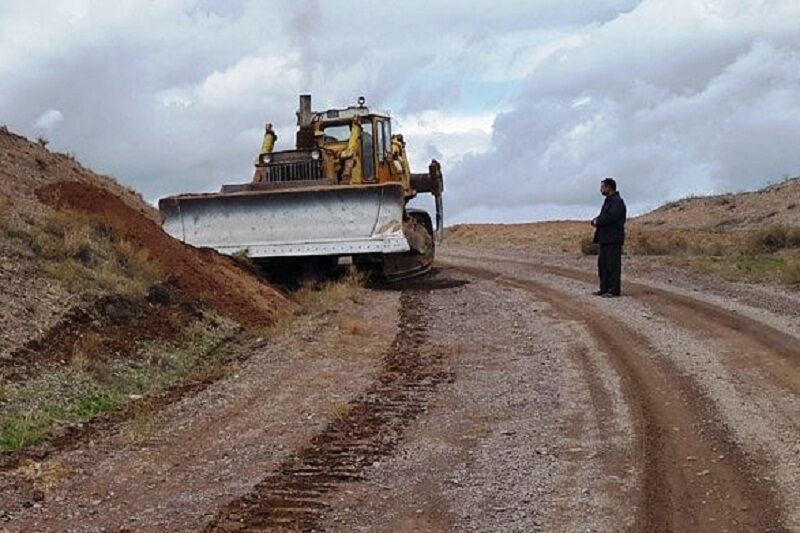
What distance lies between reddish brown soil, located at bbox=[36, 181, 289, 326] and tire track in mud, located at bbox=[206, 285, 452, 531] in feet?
10.7

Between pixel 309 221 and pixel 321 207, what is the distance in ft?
1.00

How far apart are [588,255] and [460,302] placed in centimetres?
830

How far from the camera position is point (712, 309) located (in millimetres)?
14758

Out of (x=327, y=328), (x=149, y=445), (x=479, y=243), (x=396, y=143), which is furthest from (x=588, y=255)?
(x=149, y=445)

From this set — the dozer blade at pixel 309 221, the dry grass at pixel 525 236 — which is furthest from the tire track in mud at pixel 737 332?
the dry grass at pixel 525 236

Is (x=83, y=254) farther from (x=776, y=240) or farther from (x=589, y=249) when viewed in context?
(x=776, y=240)

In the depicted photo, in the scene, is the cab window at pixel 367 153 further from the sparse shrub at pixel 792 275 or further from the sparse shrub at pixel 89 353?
the sparse shrub at pixel 89 353

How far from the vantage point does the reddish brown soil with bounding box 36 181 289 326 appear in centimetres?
1471

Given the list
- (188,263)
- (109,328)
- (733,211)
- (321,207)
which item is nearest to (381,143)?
(321,207)

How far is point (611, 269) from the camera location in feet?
55.0

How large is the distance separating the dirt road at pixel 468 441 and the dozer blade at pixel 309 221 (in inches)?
169

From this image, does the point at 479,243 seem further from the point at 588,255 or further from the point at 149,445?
the point at 149,445

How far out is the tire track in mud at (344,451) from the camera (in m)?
6.55

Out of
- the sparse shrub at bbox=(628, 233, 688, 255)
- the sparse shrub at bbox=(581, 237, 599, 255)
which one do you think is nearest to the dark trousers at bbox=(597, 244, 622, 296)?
the sparse shrub at bbox=(628, 233, 688, 255)
